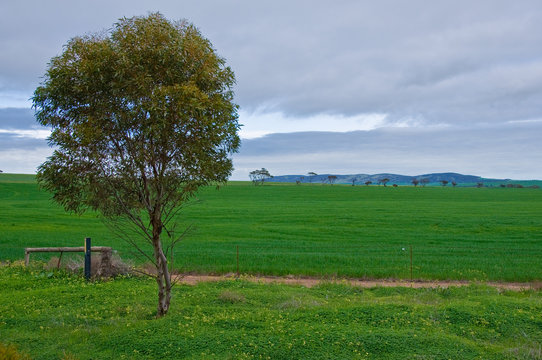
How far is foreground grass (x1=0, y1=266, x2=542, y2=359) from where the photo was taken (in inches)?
353

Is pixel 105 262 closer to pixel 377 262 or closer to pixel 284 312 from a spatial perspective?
pixel 284 312

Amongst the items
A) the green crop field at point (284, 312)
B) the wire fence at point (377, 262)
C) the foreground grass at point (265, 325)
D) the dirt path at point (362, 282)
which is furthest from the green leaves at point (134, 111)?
the wire fence at point (377, 262)

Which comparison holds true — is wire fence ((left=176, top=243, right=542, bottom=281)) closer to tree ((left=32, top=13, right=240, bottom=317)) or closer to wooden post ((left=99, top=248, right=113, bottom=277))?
wooden post ((left=99, top=248, right=113, bottom=277))

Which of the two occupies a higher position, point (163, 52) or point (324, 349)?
point (163, 52)

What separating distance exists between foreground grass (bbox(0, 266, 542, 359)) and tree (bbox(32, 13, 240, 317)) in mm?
2059

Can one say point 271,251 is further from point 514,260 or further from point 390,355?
point 390,355

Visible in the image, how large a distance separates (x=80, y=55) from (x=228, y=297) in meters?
7.39

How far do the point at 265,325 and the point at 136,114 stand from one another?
5.47 m

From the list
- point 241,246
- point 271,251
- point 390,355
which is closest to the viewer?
point 390,355

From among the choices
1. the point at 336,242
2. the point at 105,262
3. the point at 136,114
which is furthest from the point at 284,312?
the point at 336,242

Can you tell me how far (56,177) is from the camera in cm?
1037

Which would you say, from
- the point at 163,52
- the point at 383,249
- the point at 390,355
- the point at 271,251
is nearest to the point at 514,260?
the point at 383,249

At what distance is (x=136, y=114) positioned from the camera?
9.92m

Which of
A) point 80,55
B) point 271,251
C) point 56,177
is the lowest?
point 271,251
